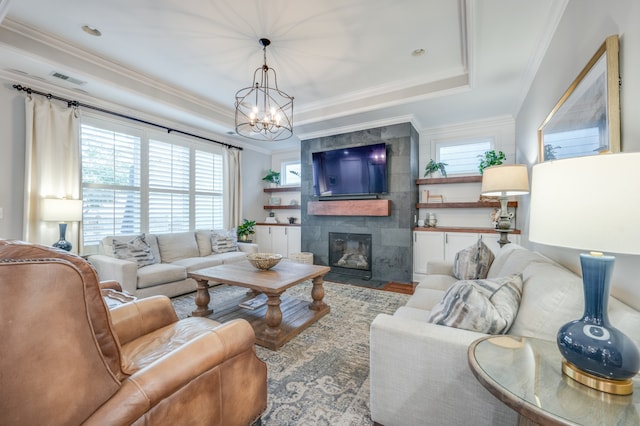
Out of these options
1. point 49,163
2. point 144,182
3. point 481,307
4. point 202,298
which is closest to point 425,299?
point 481,307

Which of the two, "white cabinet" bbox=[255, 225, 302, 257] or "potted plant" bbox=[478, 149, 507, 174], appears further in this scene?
"white cabinet" bbox=[255, 225, 302, 257]

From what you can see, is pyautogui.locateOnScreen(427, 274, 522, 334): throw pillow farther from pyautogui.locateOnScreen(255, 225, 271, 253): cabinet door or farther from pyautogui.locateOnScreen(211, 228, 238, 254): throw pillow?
pyautogui.locateOnScreen(255, 225, 271, 253): cabinet door

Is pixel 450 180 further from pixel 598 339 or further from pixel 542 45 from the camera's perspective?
pixel 598 339

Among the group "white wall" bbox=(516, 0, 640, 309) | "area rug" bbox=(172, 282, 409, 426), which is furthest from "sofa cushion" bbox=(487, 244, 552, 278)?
"area rug" bbox=(172, 282, 409, 426)

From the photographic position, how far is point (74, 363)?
730 millimetres

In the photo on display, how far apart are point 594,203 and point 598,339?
1.34ft

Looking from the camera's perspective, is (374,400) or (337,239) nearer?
(374,400)

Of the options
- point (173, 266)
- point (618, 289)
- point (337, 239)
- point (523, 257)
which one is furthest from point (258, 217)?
point (618, 289)

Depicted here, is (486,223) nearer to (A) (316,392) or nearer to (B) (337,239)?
(B) (337,239)

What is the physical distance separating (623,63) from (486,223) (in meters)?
3.40

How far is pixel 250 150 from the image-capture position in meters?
5.85

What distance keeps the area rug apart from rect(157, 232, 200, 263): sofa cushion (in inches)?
38.6

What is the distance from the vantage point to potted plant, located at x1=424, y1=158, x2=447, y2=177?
443cm

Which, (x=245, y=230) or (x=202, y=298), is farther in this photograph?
(x=245, y=230)
